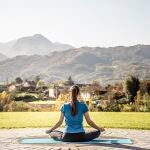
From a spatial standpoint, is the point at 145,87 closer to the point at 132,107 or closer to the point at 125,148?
the point at 132,107

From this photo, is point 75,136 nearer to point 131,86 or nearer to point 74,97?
point 74,97

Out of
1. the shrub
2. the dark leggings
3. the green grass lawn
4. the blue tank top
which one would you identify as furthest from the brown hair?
the shrub

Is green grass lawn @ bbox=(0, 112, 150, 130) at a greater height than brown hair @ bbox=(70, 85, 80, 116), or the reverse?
brown hair @ bbox=(70, 85, 80, 116)

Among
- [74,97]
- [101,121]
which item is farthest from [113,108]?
[74,97]

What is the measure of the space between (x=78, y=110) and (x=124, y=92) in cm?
2985

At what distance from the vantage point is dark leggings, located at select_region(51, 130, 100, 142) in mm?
9133

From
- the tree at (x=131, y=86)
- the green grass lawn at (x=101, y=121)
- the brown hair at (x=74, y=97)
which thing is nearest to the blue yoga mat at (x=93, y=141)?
the brown hair at (x=74, y=97)

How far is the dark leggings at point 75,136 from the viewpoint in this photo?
30.0 ft

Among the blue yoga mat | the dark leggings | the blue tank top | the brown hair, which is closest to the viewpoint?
the brown hair

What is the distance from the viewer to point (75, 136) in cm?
912

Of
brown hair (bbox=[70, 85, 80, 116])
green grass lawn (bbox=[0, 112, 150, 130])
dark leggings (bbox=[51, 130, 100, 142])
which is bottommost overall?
dark leggings (bbox=[51, 130, 100, 142])

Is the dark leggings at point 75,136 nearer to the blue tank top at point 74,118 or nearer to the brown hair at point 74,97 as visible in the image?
the blue tank top at point 74,118

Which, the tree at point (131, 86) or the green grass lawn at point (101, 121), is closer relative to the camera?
the green grass lawn at point (101, 121)

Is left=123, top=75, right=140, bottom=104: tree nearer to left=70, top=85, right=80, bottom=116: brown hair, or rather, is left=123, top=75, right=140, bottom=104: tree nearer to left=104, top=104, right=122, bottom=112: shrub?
left=104, top=104, right=122, bottom=112: shrub
